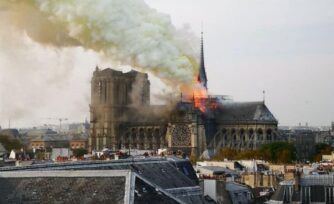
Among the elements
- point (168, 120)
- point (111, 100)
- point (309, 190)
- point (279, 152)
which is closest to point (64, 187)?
point (309, 190)

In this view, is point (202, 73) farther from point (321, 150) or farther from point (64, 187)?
point (64, 187)

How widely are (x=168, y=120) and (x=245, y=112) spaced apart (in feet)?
49.0

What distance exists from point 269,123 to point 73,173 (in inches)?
4768

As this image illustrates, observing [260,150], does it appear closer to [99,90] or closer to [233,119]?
[233,119]

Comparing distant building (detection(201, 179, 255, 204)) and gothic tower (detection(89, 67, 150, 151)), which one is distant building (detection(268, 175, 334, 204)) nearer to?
distant building (detection(201, 179, 255, 204))

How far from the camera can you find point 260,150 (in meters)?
130

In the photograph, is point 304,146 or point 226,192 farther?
point 304,146

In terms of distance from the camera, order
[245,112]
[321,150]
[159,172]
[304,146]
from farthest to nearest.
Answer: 1. [245,112]
2. [304,146]
3. [321,150]
4. [159,172]

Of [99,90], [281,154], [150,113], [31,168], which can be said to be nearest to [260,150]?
[281,154]

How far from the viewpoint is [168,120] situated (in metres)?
160

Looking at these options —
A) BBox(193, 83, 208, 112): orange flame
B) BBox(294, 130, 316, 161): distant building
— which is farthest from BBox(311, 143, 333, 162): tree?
BBox(193, 83, 208, 112): orange flame

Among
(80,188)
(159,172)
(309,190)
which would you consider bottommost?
(309,190)

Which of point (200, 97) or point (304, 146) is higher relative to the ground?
point (200, 97)

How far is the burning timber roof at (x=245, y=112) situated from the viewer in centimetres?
15225
